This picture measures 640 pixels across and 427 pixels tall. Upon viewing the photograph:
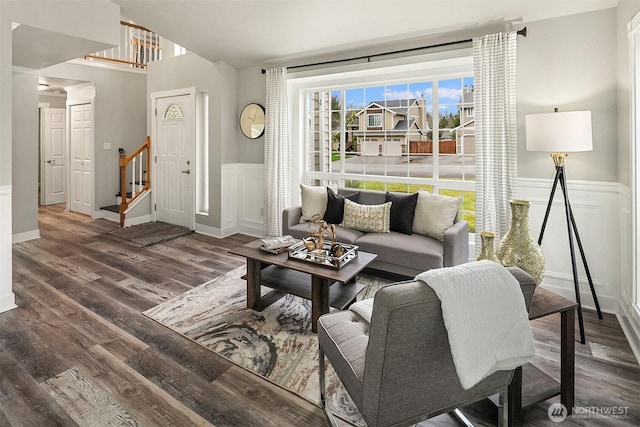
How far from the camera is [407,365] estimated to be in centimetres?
128

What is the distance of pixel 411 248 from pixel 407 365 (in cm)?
214

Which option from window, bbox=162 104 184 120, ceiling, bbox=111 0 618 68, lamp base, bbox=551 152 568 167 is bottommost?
lamp base, bbox=551 152 568 167

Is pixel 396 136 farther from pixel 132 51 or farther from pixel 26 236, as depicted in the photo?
pixel 132 51

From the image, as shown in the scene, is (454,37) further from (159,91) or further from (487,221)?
(159,91)

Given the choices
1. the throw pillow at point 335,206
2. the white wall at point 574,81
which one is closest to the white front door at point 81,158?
the throw pillow at point 335,206

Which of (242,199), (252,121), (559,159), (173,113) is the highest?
(173,113)

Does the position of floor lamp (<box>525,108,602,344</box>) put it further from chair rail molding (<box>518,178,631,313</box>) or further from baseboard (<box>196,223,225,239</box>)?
baseboard (<box>196,223,225,239</box>)

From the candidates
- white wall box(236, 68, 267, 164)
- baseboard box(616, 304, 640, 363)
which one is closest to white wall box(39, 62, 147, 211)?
white wall box(236, 68, 267, 164)

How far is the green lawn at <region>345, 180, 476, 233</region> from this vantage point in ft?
13.4

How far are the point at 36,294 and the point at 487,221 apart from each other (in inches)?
165

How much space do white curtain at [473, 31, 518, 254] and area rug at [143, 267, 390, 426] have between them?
4.59 feet

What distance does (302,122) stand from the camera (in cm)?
513

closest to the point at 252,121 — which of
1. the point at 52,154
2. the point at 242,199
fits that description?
the point at 242,199

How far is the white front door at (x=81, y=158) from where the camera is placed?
21.6ft
